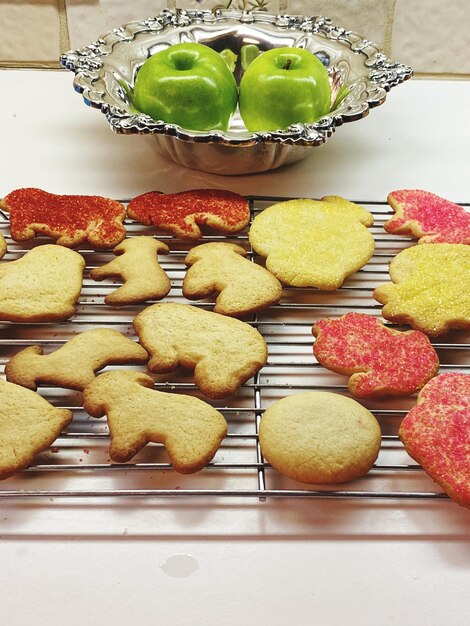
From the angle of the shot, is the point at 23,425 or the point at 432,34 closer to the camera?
the point at 23,425

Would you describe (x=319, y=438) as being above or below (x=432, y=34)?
below

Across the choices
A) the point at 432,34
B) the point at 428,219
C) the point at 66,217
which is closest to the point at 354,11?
the point at 432,34

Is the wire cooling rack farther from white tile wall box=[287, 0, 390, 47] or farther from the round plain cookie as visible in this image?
white tile wall box=[287, 0, 390, 47]

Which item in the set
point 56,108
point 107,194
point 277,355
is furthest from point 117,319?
point 56,108

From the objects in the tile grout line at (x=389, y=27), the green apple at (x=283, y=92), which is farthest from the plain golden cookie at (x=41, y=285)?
the tile grout line at (x=389, y=27)
